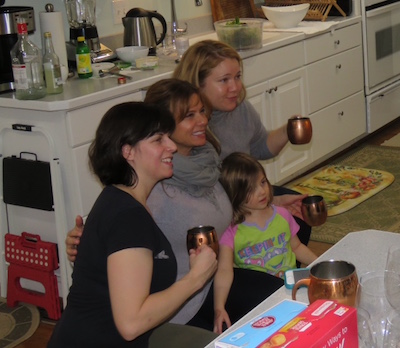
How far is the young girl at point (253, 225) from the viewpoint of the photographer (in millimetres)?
2395

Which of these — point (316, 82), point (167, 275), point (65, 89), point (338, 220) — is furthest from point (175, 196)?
point (316, 82)

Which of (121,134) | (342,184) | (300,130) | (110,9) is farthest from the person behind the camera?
(342,184)

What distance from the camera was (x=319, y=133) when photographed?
466cm

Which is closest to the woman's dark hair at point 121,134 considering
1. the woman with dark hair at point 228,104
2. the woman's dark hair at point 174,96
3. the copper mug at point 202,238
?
the copper mug at point 202,238

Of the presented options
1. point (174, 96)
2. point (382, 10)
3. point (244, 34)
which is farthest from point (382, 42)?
point (174, 96)

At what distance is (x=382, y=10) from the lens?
196 inches

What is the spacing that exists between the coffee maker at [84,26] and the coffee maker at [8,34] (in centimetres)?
33

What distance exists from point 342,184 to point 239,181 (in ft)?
7.01

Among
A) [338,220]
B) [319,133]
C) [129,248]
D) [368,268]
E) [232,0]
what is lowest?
[338,220]

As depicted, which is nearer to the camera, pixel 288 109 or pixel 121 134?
pixel 121 134

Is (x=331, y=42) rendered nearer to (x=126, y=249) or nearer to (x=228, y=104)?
(x=228, y=104)

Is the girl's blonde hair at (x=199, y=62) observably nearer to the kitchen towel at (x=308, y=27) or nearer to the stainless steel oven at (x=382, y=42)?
the kitchen towel at (x=308, y=27)

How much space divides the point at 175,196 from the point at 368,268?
2.14ft

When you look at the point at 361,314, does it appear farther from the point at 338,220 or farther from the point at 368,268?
the point at 338,220
